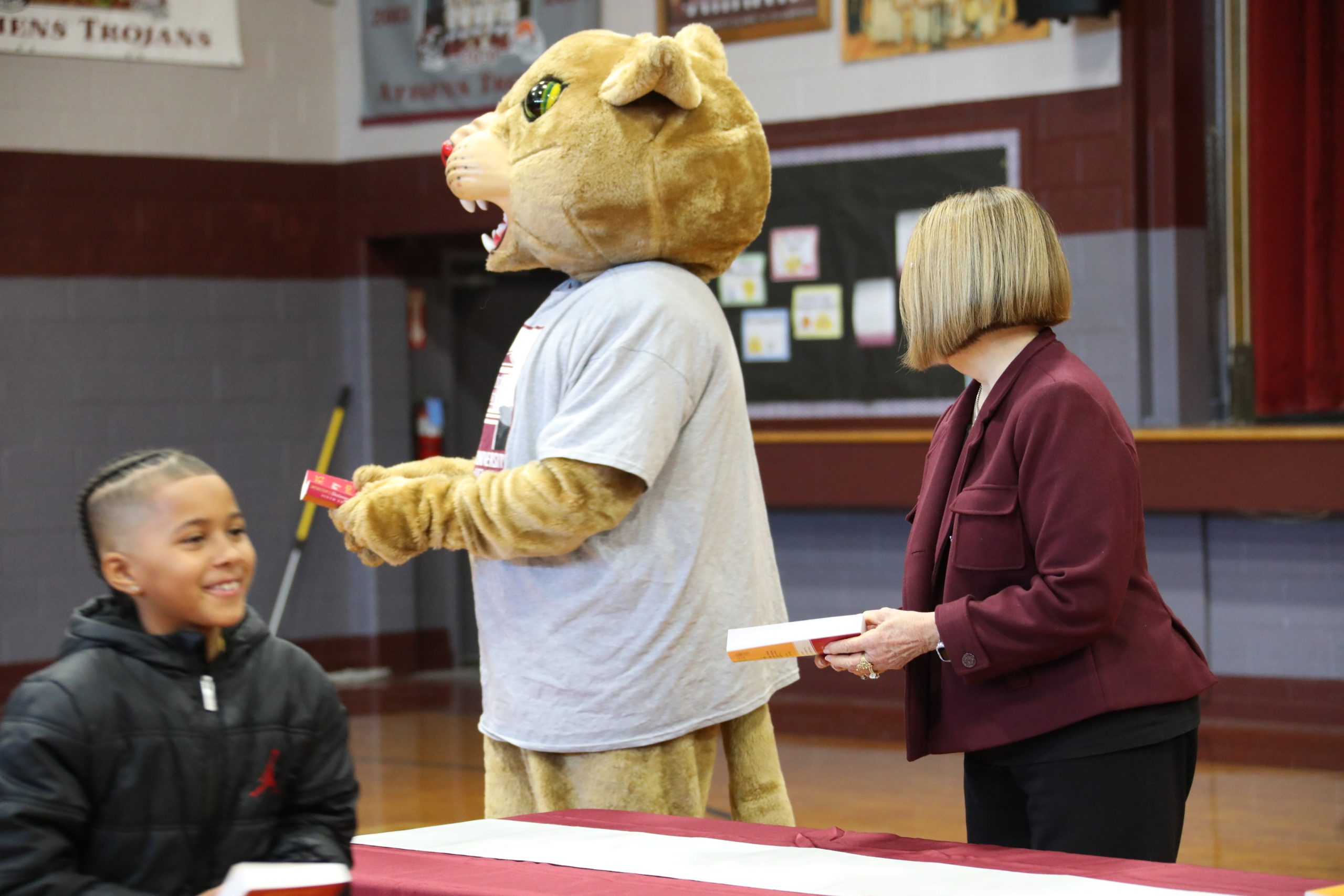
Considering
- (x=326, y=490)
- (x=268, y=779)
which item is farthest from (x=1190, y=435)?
(x=268, y=779)

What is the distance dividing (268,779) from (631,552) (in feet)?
2.66

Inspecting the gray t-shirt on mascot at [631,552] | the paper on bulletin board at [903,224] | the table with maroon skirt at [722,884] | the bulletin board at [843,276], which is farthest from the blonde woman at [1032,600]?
the paper on bulletin board at [903,224]

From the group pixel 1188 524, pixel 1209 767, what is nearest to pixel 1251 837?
pixel 1209 767

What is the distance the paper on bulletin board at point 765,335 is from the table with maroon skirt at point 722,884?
13.2ft

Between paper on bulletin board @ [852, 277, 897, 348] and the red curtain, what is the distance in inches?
52.4

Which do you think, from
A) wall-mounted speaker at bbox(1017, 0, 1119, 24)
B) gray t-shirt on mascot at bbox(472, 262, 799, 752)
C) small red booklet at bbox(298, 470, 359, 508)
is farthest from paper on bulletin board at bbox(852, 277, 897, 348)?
small red booklet at bbox(298, 470, 359, 508)

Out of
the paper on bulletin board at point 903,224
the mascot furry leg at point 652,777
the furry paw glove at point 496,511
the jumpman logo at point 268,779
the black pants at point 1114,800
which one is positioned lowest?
the mascot furry leg at point 652,777

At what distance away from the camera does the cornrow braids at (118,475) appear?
160cm

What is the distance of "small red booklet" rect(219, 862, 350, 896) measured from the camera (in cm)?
137

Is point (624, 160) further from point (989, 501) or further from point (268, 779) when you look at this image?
point (268, 779)

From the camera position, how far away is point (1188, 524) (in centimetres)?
520

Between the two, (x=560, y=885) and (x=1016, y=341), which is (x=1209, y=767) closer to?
(x=1016, y=341)

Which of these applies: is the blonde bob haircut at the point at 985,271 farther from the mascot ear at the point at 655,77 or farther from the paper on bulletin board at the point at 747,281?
the paper on bulletin board at the point at 747,281

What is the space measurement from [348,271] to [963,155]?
289 centimetres
